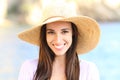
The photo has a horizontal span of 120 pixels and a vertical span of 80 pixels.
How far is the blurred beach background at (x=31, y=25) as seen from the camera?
257 inches

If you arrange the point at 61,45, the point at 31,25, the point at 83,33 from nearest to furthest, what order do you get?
the point at 61,45 < the point at 83,33 < the point at 31,25

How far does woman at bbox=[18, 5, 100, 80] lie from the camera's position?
1312 mm

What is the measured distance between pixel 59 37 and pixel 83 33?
0.48ft

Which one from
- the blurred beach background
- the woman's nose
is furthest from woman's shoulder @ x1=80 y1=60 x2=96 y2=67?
the blurred beach background

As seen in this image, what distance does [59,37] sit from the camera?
130 cm

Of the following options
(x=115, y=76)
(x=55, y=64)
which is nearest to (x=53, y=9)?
(x=55, y=64)

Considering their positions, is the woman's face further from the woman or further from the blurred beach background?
the blurred beach background

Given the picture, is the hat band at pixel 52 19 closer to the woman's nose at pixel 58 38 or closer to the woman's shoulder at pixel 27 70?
the woman's nose at pixel 58 38

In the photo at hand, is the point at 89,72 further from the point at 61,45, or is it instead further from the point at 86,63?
the point at 61,45

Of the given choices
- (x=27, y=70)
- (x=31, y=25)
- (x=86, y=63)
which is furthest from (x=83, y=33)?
(x=31, y=25)

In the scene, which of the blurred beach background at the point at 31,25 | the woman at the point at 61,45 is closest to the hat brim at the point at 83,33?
the woman at the point at 61,45

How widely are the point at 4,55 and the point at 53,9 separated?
639 cm

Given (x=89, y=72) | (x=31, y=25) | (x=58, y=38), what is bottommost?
(x=89, y=72)

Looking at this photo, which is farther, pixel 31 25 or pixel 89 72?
pixel 31 25
